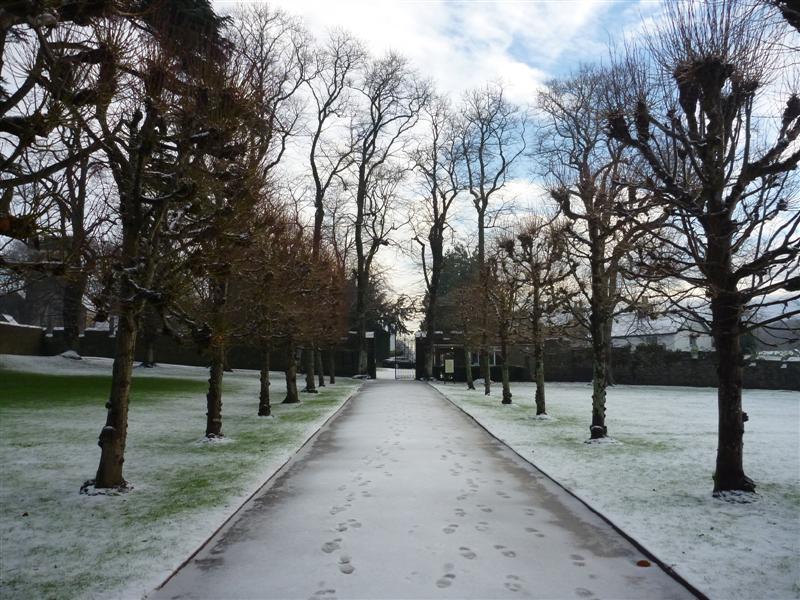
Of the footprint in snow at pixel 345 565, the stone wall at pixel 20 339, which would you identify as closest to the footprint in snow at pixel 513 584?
the footprint in snow at pixel 345 565

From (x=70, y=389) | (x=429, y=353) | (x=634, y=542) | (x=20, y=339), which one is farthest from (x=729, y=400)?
Result: (x=20, y=339)

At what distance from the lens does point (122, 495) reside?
7875mm

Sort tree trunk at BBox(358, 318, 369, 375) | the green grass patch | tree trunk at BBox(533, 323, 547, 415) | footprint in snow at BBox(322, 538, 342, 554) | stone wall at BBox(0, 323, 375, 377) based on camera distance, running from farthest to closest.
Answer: tree trunk at BBox(358, 318, 369, 375) < stone wall at BBox(0, 323, 375, 377) < the green grass patch < tree trunk at BBox(533, 323, 547, 415) < footprint in snow at BBox(322, 538, 342, 554)

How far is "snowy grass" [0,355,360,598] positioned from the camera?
17.0ft

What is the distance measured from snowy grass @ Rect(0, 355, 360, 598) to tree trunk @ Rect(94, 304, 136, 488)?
38cm

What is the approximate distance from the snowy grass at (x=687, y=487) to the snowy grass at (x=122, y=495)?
4.59 metres

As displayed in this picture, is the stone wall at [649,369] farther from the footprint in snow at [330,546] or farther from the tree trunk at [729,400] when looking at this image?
Result: the footprint in snow at [330,546]

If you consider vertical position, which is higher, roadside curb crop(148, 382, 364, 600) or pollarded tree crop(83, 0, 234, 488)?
pollarded tree crop(83, 0, 234, 488)

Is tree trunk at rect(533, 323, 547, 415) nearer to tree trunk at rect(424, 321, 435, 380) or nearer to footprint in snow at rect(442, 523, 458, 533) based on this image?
footprint in snow at rect(442, 523, 458, 533)

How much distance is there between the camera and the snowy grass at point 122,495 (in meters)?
5.17

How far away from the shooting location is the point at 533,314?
19.6m

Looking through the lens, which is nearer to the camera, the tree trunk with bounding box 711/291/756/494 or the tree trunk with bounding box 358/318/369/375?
the tree trunk with bounding box 711/291/756/494

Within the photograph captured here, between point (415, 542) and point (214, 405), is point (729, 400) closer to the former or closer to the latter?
point (415, 542)

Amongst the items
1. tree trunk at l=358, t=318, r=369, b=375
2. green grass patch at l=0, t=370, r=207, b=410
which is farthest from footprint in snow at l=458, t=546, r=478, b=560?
tree trunk at l=358, t=318, r=369, b=375
